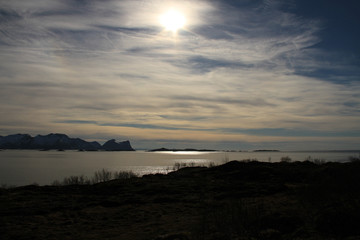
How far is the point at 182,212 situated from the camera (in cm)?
1188

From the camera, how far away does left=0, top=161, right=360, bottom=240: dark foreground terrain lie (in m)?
7.47

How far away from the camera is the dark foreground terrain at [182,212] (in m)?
7.47

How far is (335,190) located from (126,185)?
42.5 ft

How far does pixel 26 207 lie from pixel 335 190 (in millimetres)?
13869

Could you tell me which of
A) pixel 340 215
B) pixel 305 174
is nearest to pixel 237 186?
pixel 305 174

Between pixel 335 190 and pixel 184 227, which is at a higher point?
pixel 335 190

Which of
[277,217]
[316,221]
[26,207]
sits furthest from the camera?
[26,207]

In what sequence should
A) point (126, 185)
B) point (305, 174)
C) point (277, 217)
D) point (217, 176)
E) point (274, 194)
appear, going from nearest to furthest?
point (277, 217) → point (274, 194) → point (126, 185) → point (305, 174) → point (217, 176)

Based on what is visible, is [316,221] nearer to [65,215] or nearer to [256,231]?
[256,231]

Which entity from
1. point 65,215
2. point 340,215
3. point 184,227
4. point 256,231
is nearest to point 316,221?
point 340,215

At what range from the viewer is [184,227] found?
29.6 feet

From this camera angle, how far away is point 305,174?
21266 mm

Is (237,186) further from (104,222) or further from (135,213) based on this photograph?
(104,222)

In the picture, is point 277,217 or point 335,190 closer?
point 277,217
